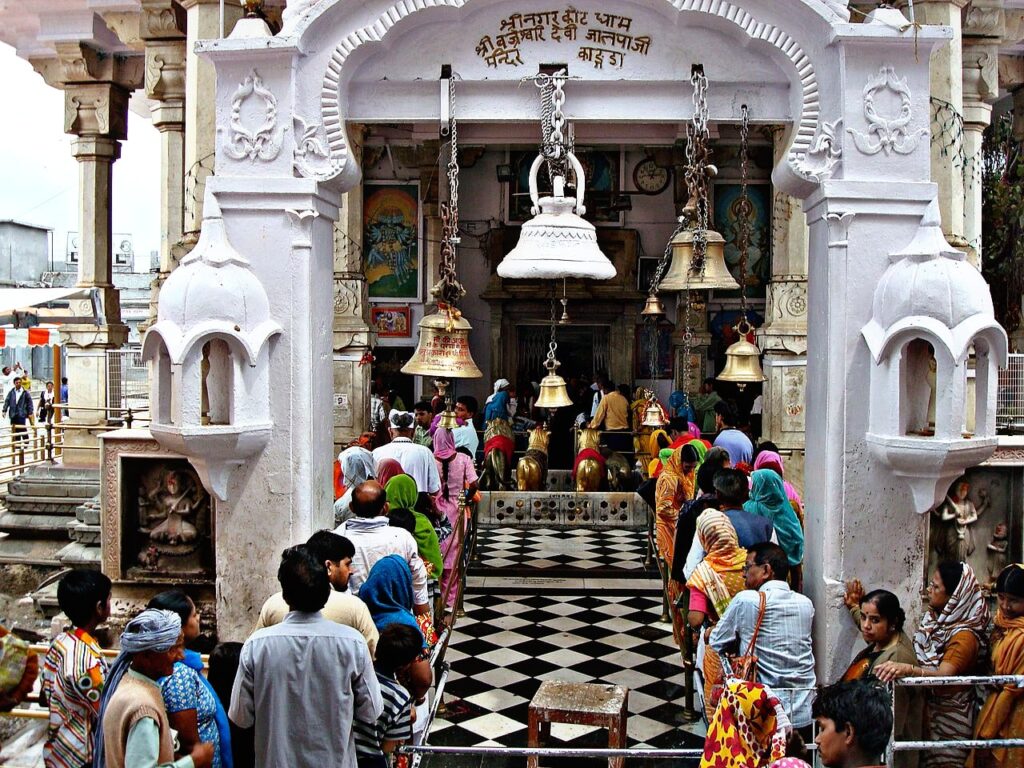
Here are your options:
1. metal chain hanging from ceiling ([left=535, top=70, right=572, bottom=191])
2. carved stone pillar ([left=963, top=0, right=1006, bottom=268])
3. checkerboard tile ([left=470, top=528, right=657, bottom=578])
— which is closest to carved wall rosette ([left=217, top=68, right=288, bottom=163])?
metal chain hanging from ceiling ([left=535, top=70, right=572, bottom=191])

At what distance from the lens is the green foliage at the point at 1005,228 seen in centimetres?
1159

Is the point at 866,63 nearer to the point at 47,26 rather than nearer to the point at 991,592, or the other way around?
the point at 991,592

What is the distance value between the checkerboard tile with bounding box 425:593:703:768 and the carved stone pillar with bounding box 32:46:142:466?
7.25 meters

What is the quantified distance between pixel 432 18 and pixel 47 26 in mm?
9875

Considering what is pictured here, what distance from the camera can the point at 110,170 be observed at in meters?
15.1

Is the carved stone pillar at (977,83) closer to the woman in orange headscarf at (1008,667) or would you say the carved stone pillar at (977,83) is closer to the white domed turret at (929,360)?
the white domed turret at (929,360)

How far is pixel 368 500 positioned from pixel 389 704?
1.59 metres

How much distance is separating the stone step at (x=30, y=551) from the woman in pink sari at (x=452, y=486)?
3945 millimetres

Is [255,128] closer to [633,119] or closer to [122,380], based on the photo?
[633,119]

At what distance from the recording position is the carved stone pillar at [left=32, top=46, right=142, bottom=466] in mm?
13344

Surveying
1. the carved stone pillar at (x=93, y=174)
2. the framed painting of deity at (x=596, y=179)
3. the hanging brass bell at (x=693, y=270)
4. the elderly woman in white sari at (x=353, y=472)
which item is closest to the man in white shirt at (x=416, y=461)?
the elderly woman in white sari at (x=353, y=472)

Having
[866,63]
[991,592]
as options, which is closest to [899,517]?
[991,592]

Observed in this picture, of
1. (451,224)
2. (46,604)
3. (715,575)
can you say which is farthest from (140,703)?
(46,604)

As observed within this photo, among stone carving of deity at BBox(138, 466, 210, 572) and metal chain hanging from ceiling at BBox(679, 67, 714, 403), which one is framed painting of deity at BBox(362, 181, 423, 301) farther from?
stone carving of deity at BBox(138, 466, 210, 572)
